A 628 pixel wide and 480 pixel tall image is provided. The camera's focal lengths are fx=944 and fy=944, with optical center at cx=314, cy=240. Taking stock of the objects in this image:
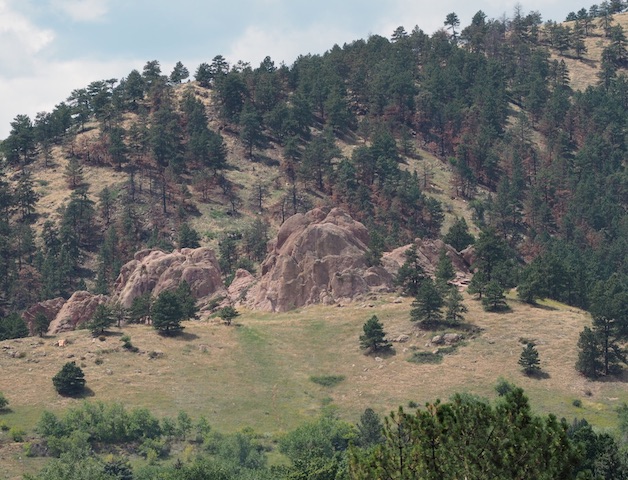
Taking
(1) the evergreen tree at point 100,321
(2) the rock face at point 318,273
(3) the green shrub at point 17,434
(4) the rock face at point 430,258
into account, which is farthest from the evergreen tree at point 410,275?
(3) the green shrub at point 17,434

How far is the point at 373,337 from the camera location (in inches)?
4658

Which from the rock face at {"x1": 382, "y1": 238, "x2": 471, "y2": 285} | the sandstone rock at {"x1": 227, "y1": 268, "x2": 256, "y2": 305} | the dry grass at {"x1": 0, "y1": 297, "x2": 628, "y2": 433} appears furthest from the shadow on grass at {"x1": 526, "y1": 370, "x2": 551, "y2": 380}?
the sandstone rock at {"x1": 227, "y1": 268, "x2": 256, "y2": 305}

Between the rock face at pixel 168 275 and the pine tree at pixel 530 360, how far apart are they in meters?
53.3

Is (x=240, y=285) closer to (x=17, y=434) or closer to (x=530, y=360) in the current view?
(x=530, y=360)

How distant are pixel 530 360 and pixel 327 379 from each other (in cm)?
2441

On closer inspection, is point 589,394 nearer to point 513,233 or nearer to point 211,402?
point 211,402

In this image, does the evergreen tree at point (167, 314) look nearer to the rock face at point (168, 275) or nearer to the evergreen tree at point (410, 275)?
the rock face at point (168, 275)

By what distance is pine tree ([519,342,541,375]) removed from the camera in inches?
4279

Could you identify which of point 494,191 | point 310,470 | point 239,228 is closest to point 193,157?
point 239,228

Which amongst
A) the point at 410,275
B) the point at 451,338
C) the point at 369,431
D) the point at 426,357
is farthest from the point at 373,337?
the point at 369,431

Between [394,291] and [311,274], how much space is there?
12546 mm

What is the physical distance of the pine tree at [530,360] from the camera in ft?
357

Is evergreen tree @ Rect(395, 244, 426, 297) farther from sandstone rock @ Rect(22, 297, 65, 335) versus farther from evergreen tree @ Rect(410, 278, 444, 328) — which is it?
sandstone rock @ Rect(22, 297, 65, 335)

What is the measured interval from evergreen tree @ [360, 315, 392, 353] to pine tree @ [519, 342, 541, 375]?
1803 centimetres
